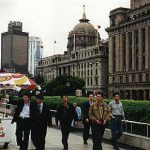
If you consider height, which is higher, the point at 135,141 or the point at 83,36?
the point at 83,36

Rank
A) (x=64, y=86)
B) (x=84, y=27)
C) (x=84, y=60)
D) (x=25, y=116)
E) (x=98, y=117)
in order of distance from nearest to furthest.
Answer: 1. (x=98, y=117)
2. (x=25, y=116)
3. (x=64, y=86)
4. (x=84, y=60)
5. (x=84, y=27)

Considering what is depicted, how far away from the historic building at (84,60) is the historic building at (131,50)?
12.6m

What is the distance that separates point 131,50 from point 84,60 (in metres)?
33.5

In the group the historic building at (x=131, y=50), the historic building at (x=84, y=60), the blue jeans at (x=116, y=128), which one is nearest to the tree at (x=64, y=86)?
the historic building at (x=131, y=50)

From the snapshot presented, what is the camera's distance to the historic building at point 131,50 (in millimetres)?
106875

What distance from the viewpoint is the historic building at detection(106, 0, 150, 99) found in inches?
→ 4208

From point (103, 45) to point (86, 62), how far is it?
11135mm

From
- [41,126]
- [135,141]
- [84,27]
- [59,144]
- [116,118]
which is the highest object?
[84,27]

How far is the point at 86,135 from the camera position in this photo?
58.6 ft

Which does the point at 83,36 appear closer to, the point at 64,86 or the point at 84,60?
the point at 84,60

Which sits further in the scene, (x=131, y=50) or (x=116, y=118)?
(x=131, y=50)

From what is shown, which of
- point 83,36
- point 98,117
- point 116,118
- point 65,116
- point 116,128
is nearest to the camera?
point 98,117

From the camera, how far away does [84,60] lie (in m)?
147

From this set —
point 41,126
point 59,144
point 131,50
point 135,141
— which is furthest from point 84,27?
point 41,126
